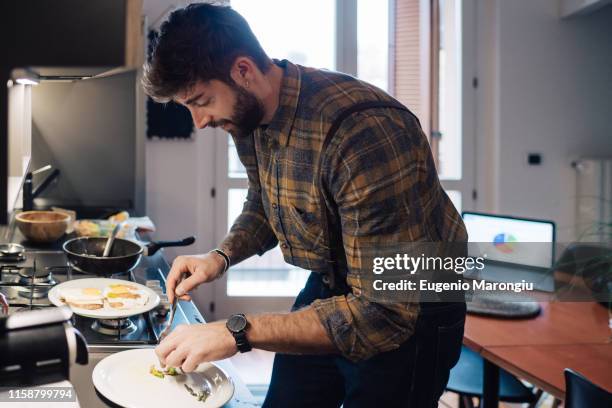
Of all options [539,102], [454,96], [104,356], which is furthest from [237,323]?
[539,102]

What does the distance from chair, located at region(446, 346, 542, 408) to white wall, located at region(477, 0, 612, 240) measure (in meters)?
2.05

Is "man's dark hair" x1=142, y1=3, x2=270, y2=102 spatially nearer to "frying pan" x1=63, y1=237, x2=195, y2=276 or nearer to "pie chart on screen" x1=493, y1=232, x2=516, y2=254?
"frying pan" x1=63, y1=237, x2=195, y2=276

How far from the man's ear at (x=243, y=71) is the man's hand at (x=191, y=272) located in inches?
18.0

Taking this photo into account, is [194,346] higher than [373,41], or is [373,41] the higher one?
[373,41]

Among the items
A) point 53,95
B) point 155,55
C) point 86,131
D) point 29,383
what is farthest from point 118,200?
point 29,383

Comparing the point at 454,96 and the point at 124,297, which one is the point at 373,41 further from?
the point at 124,297

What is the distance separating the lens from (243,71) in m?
1.24

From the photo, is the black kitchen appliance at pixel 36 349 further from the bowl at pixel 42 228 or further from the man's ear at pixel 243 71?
the bowl at pixel 42 228

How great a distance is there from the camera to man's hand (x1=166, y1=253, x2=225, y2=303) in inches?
53.8

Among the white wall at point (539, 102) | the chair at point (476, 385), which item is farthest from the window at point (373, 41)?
the chair at point (476, 385)

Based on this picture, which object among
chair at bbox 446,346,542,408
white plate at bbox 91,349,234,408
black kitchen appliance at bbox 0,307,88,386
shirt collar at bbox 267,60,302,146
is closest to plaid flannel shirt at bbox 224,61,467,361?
shirt collar at bbox 267,60,302,146

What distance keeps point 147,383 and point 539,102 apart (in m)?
3.75

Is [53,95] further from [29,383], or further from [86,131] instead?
[29,383]

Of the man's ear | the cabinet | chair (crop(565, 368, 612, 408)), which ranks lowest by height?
chair (crop(565, 368, 612, 408))
